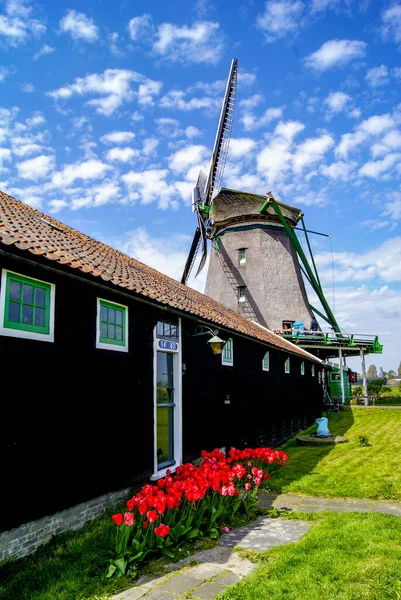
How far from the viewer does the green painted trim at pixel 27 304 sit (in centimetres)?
528

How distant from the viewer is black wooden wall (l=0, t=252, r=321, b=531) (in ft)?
17.2

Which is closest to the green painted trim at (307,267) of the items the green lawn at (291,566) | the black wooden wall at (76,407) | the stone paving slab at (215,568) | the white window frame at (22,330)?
the black wooden wall at (76,407)

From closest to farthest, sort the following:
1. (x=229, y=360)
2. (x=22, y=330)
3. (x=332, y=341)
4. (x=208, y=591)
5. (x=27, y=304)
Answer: (x=208, y=591)
(x=22, y=330)
(x=27, y=304)
(x=229, y=360)
(x=332, y=341)

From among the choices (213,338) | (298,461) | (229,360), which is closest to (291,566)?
(213,338)

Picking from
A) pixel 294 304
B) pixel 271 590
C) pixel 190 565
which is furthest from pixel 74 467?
pixel 294 304

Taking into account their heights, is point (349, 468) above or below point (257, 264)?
below

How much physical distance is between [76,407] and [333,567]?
373cm

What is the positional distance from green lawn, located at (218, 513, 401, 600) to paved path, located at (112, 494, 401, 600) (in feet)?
0.69

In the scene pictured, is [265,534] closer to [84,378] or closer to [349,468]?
[84,378]

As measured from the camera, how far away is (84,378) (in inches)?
253

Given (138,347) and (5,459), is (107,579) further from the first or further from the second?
(138,347)

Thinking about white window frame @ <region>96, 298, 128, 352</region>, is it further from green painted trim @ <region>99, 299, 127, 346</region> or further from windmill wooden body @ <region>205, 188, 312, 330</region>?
windmill wooden body @ <region>205, 188, 312, 330</region>

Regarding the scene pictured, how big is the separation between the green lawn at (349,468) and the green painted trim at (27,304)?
6034mm

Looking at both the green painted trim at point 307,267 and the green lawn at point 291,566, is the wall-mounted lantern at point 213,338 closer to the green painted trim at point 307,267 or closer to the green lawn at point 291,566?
the green lawn at point 291,566
